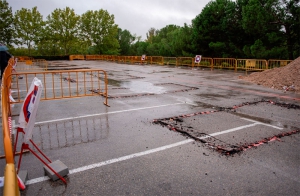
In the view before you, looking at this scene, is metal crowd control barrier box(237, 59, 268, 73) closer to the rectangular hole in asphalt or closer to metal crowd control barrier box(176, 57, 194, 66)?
metal crowd control barrier box(176, 57, 194, 66)

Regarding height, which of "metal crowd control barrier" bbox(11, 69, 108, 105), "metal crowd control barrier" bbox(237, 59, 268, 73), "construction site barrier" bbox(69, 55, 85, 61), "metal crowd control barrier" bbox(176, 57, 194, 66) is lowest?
"metal crowd control barrier" bbox(11, 69, 108, 105)

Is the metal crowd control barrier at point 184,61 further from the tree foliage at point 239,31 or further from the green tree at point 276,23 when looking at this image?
the green tree at point 276,23

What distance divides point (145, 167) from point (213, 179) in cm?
114

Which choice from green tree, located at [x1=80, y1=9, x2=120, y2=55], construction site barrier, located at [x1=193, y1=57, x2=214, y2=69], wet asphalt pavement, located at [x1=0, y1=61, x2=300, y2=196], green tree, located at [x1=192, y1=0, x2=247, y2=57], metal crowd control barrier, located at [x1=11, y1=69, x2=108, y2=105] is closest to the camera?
wet asphalt pavement, located at [x1=0, y1=61, x2=300, y2=196]

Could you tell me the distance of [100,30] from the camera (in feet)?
250

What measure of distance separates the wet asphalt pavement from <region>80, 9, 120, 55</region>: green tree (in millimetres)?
69326

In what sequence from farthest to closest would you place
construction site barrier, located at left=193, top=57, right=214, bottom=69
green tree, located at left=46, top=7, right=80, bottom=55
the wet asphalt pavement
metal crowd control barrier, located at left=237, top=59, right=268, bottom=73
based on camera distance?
green tree, located at left=46, top=7, right=80, bottom=55, construction site barrier, located at left=193, top=57, right=214, bottom=69, metal crowd control barrier, located at left=237, top=59, right=268, bottom=73, the wet asphalt pavement

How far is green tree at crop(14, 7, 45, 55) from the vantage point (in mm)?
62812

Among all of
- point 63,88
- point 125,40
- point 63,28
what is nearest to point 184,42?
point 63,88

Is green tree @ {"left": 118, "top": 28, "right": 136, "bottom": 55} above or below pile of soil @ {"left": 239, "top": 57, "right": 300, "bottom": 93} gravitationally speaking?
above

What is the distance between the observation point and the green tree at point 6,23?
197ft

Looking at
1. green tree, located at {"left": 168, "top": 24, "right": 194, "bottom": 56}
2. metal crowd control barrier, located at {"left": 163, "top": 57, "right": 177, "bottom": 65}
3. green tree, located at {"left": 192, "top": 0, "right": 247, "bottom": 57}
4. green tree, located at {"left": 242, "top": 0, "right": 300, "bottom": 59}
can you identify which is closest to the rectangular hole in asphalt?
green tree, located at {"left": 242, "top": 0, "right": 300, "bottom": 59}

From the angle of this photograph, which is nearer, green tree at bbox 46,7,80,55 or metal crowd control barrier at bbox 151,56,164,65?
metal crowd control barrier at bbox 151,56,164,65

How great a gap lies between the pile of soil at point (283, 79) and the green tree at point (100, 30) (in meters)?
63.8
